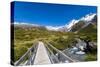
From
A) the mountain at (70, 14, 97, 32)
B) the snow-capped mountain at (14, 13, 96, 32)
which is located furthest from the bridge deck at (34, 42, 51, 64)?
the mountain at (70, 14, 97, 32)

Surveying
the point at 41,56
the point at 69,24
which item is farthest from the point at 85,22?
the point at 41,56

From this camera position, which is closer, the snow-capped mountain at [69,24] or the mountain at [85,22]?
the snow-capped mountain at [69,24]

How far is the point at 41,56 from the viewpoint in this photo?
225 cm

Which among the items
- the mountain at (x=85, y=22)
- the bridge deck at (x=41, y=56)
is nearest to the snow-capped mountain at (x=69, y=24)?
the mountain at (x=85, y=22)

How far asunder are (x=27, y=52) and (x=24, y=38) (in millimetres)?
157

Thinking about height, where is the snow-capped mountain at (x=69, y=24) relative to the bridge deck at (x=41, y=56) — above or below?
above

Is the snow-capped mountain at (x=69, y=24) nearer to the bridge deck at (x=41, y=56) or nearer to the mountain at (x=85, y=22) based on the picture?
the mountain at (x=85, y=22)

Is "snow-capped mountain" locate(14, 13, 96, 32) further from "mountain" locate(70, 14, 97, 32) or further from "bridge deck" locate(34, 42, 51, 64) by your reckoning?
"bridge deck" locate(34, 42, 51, 64)

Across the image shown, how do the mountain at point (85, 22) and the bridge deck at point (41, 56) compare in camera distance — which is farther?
the mountain at point (85, 22)

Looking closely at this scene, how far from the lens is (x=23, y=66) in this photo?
2.17m

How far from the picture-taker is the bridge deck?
223 centimetres

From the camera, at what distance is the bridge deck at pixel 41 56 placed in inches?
88.0
